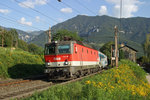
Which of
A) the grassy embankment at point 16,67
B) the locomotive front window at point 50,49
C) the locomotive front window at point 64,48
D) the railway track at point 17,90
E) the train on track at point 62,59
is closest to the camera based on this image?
the railway track at point 17,90

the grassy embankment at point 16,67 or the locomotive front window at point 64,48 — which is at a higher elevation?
the locomotive front window at point 64,48

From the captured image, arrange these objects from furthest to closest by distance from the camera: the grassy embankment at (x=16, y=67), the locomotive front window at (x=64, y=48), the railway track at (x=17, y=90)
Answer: the grassy embankment at (x=16, y=67) → the locomotive front window at (x=64, y=48) → the railway track at (x=17, y=90)

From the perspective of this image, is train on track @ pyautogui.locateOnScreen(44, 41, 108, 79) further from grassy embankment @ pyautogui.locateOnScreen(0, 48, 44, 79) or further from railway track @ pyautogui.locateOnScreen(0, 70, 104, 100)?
grassy embankment @ pyautogui.locateOnScreen(0, 48, 44, 79)

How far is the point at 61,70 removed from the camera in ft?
47.1

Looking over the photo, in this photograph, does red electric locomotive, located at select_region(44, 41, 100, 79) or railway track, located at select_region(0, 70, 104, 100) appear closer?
railway track, located at select_region(0, 70, 104, 100)

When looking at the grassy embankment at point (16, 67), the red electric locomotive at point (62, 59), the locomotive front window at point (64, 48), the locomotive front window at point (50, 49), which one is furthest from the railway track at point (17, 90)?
the grassy embankment at point (16, 67)

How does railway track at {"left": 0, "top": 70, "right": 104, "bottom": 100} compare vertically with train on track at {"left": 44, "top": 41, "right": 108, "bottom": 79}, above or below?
below

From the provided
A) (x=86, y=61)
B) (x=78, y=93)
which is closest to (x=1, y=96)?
(x=78, y=93)

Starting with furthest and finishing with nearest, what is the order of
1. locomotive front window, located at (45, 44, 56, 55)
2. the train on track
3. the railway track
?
locomotive front window, located at (45, 44, 56, 55), the train on track, the railway track

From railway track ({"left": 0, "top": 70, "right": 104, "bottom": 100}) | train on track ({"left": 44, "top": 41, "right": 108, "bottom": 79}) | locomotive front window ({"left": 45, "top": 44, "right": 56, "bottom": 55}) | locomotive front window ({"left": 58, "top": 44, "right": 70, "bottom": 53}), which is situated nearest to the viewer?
railway track ({"left": 0, "top": 70, "right": 104, "bottom": 100})

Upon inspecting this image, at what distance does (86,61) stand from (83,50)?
170 cm

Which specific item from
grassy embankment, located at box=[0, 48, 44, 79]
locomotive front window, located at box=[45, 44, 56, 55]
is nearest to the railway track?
locomotive front window, located at box=[45, 44, 56, 55]

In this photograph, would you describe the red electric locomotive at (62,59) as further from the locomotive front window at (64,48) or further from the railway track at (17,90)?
the railway track at (17,90)

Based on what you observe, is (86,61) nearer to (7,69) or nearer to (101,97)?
(7,69)
